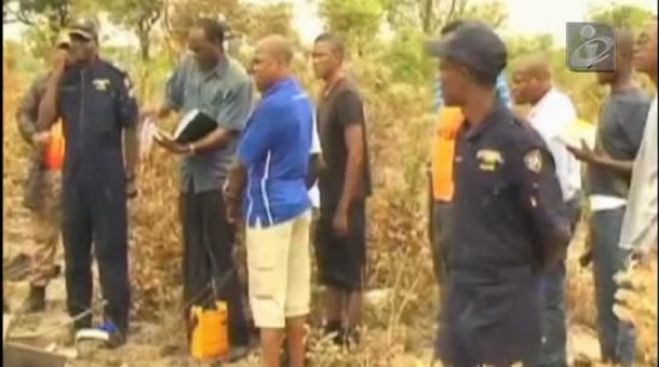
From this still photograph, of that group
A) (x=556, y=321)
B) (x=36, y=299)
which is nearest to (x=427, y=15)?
(x=556, y=321)

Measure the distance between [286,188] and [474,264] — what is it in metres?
1.70

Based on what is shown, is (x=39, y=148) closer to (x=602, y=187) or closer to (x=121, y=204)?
(x=121, y=204)

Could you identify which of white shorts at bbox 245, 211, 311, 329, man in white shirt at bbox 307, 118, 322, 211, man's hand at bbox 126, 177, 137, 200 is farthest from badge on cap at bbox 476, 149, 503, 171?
man's hand at bbox 126, 177, 137, 200

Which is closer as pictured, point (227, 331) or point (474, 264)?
point (474, 264)

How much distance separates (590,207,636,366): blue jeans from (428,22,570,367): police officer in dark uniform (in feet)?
5.45

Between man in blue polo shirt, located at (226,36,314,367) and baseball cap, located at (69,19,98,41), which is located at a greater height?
baseball cap, located at (69,19,98,41)

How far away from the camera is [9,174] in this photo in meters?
6.23

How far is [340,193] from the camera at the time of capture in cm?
706

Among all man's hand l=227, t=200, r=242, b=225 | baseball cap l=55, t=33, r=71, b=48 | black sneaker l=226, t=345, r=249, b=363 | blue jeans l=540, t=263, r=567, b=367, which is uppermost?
baseball cap l=55, t=33, r=71, b=48

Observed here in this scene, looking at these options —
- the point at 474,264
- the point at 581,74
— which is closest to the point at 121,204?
the point at 581,74

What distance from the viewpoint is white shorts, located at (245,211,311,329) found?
20.8ft

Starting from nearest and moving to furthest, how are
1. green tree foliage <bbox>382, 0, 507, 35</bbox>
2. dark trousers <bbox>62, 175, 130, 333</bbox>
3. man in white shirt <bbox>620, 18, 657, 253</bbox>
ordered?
man in white shirt <bbox>620, 18, 657, 253</bbox>, dark trousers <bbox>62, 175, 130, 333</bbox>, green tree foliage <bbox>382, 0, 507, 35</bbox>

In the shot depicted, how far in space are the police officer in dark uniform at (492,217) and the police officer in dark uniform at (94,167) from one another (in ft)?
8.31

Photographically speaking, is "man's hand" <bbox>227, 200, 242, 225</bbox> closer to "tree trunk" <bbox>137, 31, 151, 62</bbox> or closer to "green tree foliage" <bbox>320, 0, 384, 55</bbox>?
"tree trunk" <bbox>137, 31, 151, 62</bbox>
